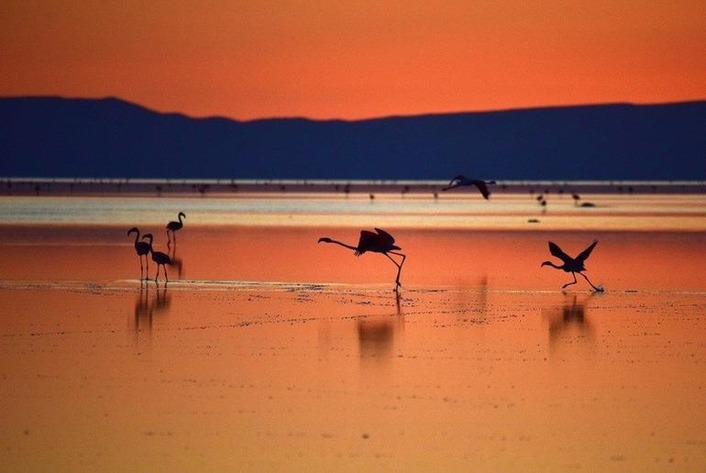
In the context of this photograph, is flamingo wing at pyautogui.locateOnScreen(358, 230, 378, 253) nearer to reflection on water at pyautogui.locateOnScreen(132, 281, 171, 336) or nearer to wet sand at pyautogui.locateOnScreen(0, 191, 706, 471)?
wet sand at pyautogui.locateOnScreen(0, 191, 706, 471)

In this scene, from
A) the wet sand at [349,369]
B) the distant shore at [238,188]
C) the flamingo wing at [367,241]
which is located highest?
the distant shore at [238,188]

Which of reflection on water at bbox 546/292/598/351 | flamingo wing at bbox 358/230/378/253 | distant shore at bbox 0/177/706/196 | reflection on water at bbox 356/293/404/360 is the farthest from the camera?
distant shore at bbox 0/177/706/196

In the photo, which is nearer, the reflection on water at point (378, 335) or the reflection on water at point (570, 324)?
the reflection on water at point (378, 335)

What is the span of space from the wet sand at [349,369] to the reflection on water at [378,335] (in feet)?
0.10

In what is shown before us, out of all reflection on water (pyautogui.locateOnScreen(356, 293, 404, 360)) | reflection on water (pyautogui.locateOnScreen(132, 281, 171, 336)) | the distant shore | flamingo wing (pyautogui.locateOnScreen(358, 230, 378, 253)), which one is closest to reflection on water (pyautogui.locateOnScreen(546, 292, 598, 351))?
reflection on water (pyautogui.locateOnScreen(356, 293, 404, 360))

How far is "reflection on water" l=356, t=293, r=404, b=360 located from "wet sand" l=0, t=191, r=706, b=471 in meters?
0.03

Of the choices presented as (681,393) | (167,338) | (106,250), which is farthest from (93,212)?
(681,393)

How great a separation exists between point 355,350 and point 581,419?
324cm

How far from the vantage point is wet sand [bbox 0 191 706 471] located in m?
7.83

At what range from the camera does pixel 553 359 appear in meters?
11.2

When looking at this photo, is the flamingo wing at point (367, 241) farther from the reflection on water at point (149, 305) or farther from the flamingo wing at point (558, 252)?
the reflection on water at point (149, 305)

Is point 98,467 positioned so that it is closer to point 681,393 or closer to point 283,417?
point 283,417

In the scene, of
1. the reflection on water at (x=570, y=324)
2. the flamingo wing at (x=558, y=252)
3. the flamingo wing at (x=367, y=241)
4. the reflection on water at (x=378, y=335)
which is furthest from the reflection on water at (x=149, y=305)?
the flamingo wing at (x=558, y=252)

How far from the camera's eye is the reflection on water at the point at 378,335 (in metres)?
11.5
